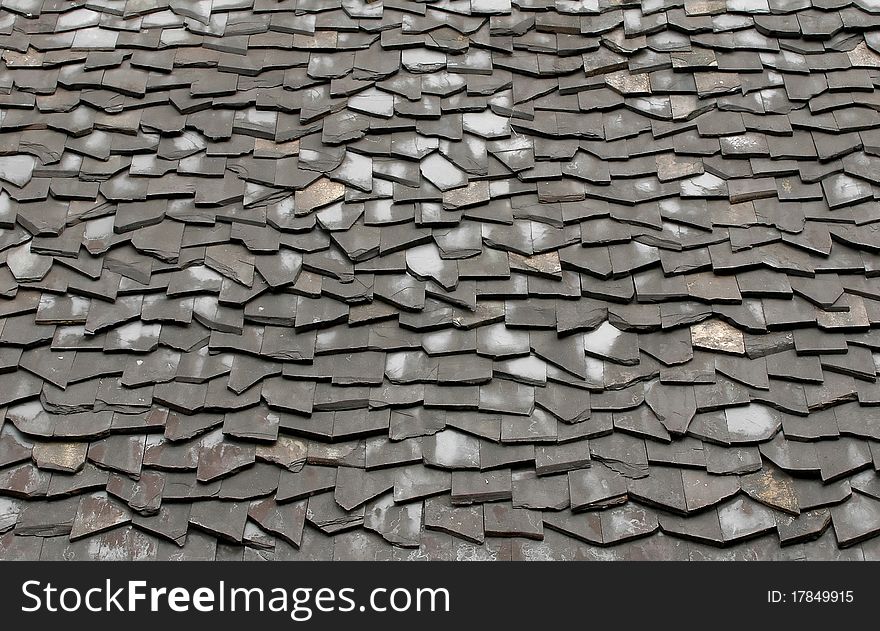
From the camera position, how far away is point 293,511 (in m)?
3.82

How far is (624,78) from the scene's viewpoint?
464 cm

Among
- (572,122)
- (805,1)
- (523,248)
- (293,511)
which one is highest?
(805,1)

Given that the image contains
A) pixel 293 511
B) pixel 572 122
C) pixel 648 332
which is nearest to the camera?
pixel 293 511

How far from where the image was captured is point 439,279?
4.20m

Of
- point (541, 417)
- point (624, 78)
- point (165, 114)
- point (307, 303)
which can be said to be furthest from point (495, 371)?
point (165, 114)

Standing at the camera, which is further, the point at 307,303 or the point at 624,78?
the point at 624,78

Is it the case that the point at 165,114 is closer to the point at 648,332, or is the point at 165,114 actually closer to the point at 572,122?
the point at 572,122

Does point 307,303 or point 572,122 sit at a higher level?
point 572,122

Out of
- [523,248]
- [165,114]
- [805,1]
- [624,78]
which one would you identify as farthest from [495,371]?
[805,1]

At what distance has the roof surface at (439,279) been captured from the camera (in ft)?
12.5

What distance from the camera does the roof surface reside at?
3.82 m

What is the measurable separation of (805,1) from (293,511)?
3.46 m

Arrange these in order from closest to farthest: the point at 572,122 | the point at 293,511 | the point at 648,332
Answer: the point at 293,511, the point at 648,332, the point at 572,122

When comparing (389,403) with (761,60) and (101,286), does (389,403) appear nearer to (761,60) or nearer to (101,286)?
(101,286)
